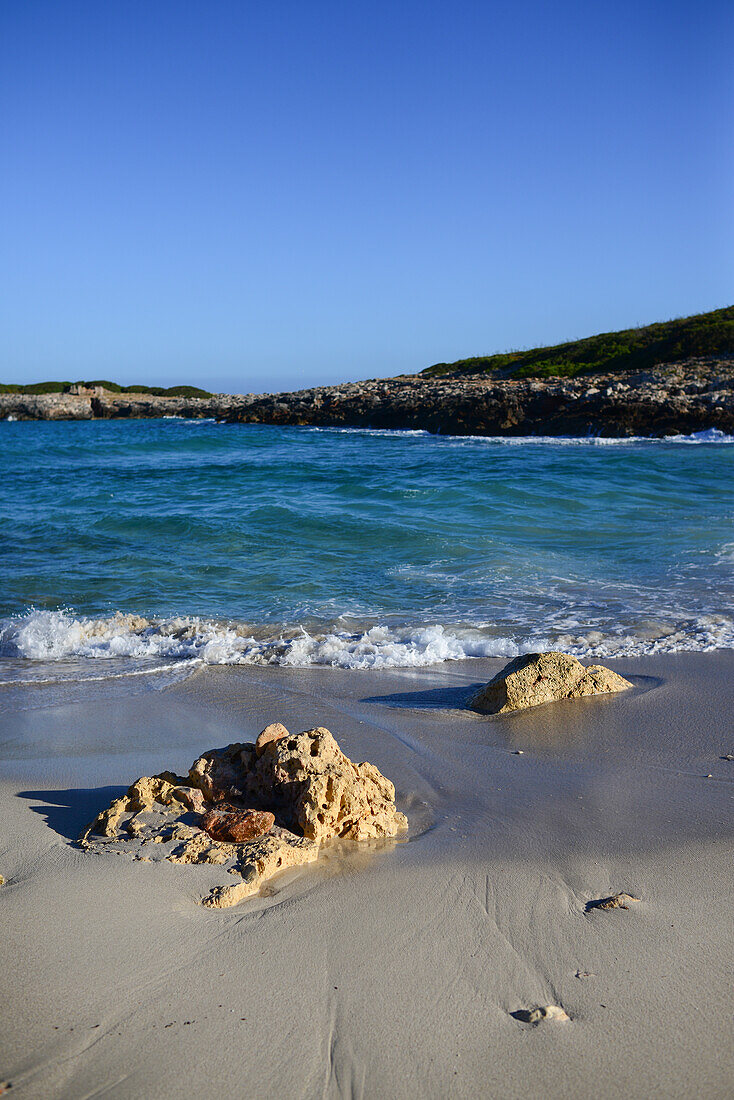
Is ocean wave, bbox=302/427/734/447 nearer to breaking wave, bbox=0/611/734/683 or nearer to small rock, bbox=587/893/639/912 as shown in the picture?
breaking wave, bbox=0/611/734/683

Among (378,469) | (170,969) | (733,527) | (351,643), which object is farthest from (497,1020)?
(378,469)

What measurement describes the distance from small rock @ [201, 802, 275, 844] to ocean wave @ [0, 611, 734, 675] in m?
2.84

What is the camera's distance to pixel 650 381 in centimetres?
3231

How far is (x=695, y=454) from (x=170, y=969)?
22878 mm

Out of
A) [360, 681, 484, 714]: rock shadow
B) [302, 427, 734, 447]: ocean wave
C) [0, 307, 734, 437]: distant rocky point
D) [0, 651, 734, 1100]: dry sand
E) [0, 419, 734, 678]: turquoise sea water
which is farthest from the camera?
[0, 307, 734, 437]: distant rocky point

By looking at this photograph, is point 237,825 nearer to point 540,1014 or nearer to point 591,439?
point 540,1014

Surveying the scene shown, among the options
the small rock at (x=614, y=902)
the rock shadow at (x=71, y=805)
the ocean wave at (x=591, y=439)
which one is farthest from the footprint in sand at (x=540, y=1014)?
the ocean wave at (x=591, y=439)

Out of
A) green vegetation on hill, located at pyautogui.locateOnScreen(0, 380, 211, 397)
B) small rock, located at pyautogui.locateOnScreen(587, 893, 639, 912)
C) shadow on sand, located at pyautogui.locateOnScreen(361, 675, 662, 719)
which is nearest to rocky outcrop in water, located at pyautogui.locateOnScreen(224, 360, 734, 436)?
shadow on sand, located at pyautogui.locateOnScreen(361, 675, 662, 719)

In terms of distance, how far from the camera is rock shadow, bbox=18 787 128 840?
305 cm

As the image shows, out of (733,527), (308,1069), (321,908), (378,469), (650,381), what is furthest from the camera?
(650,381)

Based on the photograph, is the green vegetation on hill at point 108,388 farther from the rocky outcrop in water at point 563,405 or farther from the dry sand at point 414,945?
the dry sand at point 414,945

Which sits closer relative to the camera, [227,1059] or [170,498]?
[227,1059]

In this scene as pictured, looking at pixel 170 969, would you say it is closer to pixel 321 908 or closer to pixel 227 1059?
pixel 227 1059

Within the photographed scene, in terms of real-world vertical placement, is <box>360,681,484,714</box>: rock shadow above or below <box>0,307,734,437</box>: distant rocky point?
below
